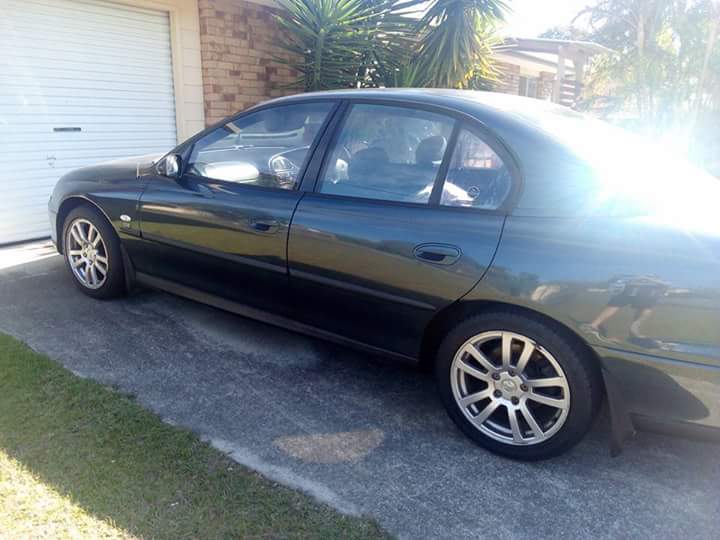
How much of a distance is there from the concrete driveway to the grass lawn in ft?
0.42

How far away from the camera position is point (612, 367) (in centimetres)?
239

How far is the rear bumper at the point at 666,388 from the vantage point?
88.4 inches

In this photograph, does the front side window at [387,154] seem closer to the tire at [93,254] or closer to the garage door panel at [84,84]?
the tire at [93,254]

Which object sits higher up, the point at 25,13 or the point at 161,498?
the point at 25,13

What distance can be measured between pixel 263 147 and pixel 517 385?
203cm

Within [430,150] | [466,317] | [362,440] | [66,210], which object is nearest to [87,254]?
[66,210]

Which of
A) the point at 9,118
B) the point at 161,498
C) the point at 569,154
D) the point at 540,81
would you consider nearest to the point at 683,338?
the point at 569,154

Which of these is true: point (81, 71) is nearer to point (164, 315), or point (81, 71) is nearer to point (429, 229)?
point (164, 315)

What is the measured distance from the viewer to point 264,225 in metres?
3.26

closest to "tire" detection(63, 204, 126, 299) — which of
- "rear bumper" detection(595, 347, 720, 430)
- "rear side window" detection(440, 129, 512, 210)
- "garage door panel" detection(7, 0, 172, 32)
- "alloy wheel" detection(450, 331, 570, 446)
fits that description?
"rear side window" detection(440, 129, 512, 210)

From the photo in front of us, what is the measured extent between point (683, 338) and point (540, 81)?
17.8m

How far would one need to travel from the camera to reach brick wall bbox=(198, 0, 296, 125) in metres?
7.43

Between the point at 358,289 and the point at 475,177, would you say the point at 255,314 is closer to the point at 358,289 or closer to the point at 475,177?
the point at 358,289

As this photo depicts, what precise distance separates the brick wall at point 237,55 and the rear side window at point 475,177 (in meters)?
5.60
